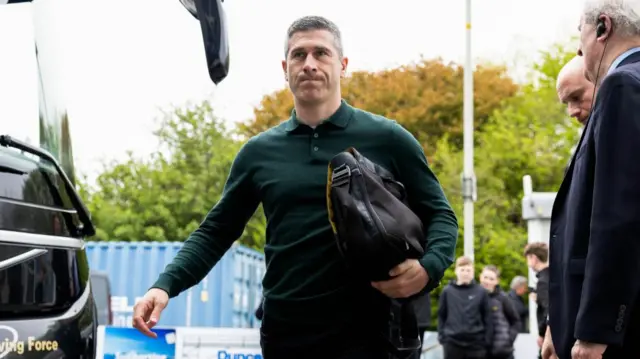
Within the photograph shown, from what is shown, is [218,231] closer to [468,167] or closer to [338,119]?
[338,119]

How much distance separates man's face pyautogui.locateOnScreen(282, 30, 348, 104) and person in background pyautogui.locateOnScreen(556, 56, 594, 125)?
84 cm

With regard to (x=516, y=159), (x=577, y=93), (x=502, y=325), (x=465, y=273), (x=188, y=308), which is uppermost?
(x=516, y=159)

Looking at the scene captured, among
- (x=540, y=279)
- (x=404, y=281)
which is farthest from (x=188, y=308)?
(x=404, y=281)

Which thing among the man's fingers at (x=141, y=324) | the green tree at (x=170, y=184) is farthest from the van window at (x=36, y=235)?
the green tree at (x=170, y=184)

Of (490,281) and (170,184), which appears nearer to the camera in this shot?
(490,281)

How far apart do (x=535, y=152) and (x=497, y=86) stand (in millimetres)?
7218

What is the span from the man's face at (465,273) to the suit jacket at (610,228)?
29.2 ft

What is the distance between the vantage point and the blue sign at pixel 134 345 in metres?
7.61

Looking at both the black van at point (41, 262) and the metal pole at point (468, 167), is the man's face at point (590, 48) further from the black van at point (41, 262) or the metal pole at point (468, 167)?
the metal pole at point (468, 167)

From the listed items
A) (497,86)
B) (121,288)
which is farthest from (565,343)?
(497,86)

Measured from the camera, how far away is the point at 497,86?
37844mm

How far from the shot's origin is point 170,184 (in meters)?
29.8

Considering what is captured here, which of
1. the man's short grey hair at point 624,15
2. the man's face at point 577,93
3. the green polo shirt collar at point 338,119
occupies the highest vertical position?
the man's short grey hair at point 624,15

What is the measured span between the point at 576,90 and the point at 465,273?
26.7ft
